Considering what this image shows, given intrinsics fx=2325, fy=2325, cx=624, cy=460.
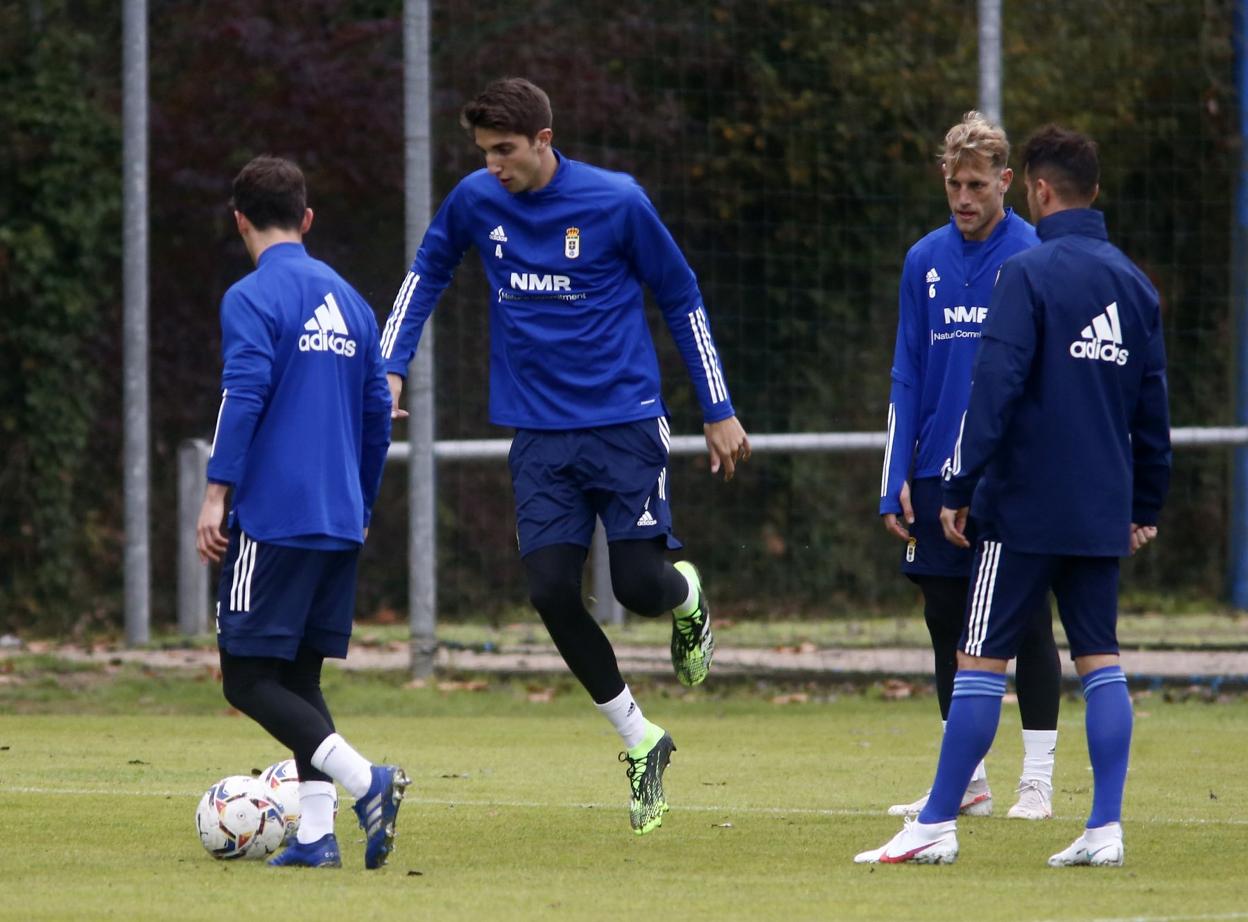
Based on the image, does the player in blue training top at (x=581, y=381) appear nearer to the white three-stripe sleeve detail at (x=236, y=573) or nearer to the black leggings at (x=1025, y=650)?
the black leggings at (x=1025, y=650)

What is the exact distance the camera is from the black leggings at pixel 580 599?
7.29 metres

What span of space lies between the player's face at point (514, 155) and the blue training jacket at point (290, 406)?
84 centimetres

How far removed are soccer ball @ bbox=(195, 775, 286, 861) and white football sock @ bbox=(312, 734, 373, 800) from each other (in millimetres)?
378

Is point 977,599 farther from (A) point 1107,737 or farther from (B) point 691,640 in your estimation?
(B) point 691,640

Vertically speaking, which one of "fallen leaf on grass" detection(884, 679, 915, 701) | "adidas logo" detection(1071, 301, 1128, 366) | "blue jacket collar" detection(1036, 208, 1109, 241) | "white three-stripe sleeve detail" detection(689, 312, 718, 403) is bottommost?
"fallen leaf on grass" detection(884, 679, 915, 701)

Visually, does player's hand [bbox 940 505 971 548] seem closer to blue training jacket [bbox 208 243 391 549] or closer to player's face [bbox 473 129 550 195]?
blue training jacket [bbox 208 243 391 549]

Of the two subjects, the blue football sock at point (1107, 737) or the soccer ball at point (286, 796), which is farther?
the soccer ball at point (286, 796)

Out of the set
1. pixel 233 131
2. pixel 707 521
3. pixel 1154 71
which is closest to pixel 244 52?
pixel 233 131

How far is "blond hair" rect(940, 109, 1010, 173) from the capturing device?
747 centimetres

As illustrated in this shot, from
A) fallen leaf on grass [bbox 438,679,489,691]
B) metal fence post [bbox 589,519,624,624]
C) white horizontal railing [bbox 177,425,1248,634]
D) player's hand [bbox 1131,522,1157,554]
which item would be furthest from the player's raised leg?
metal fence post [bbox 589,519,624,624]

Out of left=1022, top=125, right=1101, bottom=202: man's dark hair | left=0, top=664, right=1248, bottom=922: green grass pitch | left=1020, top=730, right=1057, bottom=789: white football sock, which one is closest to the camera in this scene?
left=0, top=664, right=1248, bottom=922: green grass pitch

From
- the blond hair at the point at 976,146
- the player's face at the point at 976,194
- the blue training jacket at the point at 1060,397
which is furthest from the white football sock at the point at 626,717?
the blond hair at the point at 976,146

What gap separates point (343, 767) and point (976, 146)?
112 inches

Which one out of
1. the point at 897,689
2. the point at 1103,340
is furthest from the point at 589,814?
the point at 897,689
